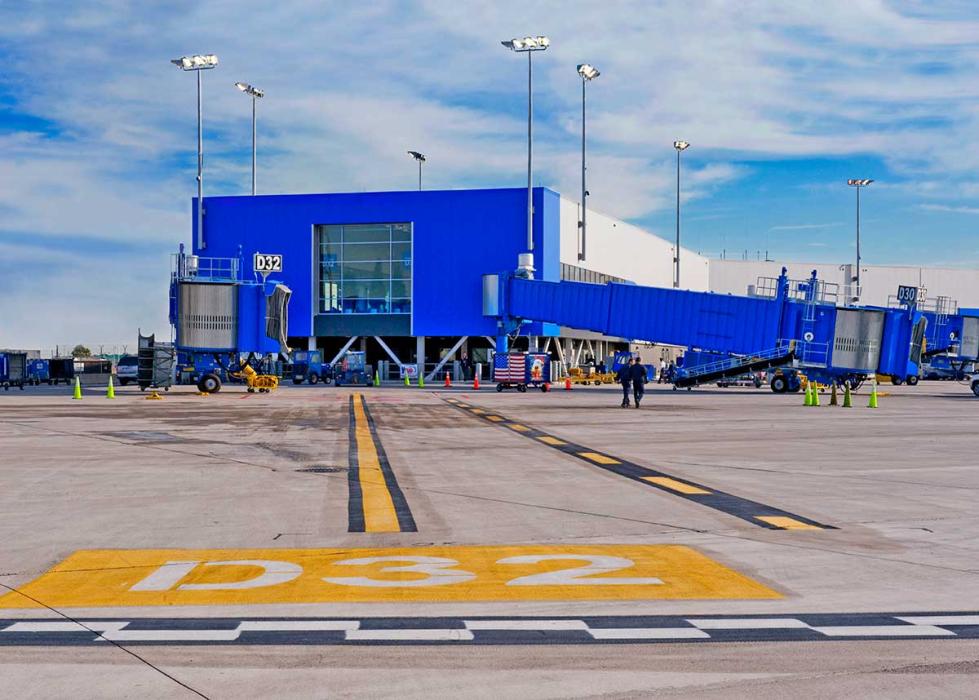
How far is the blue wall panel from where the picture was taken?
73250mm

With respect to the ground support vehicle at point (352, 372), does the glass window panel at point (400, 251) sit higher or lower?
higher

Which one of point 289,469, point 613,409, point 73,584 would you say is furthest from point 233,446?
point 613,409

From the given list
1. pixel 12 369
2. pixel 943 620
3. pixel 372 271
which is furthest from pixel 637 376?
pixel 12 369

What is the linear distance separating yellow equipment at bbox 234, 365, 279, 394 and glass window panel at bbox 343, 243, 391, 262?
2592 cm

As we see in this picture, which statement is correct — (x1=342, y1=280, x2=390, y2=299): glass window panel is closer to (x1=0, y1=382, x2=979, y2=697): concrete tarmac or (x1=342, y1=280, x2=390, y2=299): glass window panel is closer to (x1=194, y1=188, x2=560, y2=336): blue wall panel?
(x1=194, y1=188, x2=560, y2=336): blue wall panel

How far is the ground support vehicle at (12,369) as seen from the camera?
62500mm

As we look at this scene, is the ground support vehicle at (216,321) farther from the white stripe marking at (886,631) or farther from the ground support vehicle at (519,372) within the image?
the white stripe marking at (886,631)

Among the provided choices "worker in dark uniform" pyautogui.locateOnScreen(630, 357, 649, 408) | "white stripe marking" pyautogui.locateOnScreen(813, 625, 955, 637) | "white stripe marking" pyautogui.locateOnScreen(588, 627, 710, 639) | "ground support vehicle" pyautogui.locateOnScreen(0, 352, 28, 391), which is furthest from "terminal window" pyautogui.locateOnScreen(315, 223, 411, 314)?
"white stripe marking" pyautogui.locateOnScreen(813, 625, 955, 637)

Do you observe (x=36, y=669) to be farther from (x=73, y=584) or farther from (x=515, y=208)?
(x=515, y=208)

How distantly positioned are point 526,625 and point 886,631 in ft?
7.31

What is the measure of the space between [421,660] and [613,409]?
1203 inches

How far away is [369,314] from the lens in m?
76.6

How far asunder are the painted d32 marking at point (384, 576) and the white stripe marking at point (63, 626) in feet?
1.75

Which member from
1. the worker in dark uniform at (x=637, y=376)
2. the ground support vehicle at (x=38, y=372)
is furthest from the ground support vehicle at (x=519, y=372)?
the ground support vehicle at (x=38, y=372)
